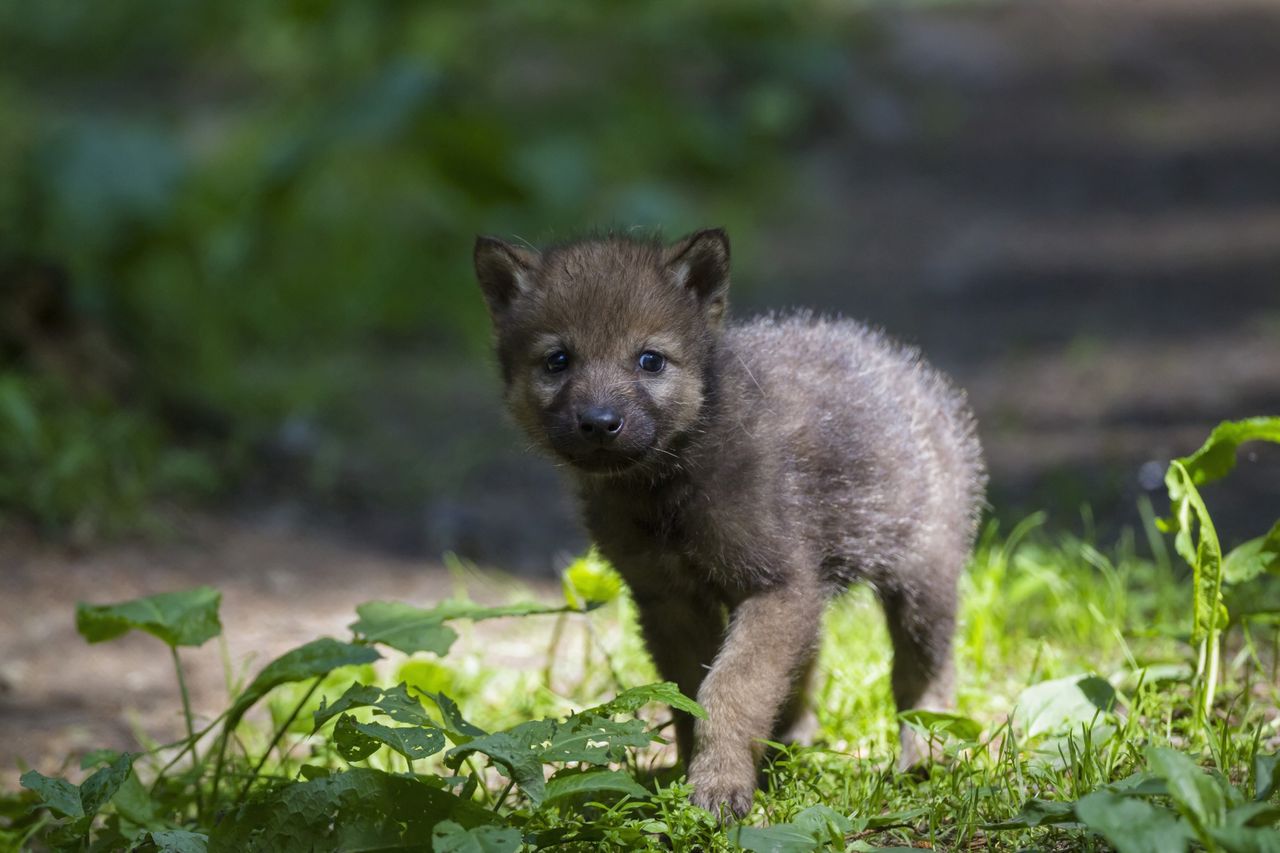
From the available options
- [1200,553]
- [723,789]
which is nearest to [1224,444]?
[1200,553]

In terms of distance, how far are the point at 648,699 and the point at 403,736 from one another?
1.82 feet

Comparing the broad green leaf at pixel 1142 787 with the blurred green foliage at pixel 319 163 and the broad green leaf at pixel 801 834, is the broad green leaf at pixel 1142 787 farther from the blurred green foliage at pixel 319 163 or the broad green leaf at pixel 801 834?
the blurred green foliage at pixel 319 163

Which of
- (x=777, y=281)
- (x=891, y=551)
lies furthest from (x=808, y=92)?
(x=891, y=551)

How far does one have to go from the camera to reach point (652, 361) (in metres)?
3.84

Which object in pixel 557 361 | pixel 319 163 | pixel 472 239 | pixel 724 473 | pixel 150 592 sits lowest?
pixel 150 592

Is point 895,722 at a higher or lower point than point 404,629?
lower

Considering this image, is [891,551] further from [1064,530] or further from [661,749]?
[1064,530]

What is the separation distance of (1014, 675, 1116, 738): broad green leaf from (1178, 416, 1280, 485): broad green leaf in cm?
61

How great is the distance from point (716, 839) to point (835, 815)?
0.92ft

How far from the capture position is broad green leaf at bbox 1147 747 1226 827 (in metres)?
2.61

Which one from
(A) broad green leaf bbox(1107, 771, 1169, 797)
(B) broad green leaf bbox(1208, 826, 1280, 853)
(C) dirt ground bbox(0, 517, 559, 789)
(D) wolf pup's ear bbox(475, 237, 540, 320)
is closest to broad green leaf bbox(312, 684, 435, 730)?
(D) wolf pup's ear bbox(475, 237, 540, 320)

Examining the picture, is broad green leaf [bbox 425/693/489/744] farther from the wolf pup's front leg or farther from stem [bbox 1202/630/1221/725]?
stem [bbox 1202/630/1221/725]

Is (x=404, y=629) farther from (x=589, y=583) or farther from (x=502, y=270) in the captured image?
(x=502, y=270)

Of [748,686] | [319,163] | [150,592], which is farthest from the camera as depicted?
[319,163]
